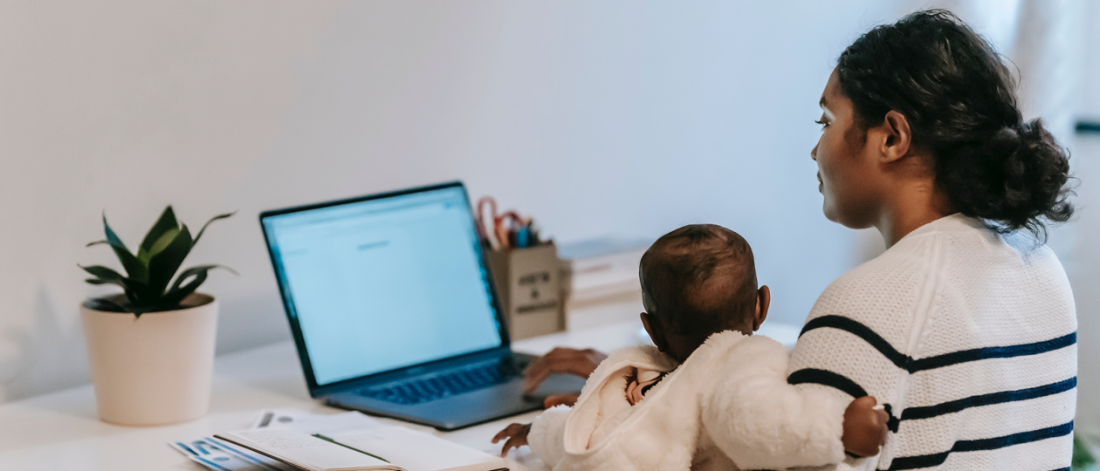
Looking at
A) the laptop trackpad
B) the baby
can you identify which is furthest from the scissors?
the baby

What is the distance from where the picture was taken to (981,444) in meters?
0.85

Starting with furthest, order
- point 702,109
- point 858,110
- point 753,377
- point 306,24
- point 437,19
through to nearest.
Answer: point 702,109 → point 437,19 → point 306,24 → point 858,110 → point 753,377

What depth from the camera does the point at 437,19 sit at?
5.59 feet

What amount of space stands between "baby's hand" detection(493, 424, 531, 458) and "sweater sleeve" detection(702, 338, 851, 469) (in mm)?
313

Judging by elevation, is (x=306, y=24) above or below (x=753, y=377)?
above

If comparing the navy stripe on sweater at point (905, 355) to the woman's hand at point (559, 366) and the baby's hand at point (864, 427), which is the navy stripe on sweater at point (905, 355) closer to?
the baby's hand at point (864, 427)

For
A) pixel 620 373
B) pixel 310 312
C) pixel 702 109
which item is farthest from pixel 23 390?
pixel 702 109

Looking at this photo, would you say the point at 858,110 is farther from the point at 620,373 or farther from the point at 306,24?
the point at 306,24

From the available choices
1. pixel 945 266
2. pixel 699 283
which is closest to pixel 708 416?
pixel 699 283

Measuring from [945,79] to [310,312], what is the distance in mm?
892

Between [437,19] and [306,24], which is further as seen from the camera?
[437,19]

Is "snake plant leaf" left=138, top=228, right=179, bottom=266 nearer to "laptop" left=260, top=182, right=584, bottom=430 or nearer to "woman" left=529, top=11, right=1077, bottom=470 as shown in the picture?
"laptop" left=260, top=182, right=584, bottom=430

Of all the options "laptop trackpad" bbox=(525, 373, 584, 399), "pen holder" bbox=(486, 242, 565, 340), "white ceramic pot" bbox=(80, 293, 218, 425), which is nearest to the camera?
"white ceramic pot" bbox=(80, 293, 218, 425)

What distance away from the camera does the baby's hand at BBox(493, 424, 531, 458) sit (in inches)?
41.8
